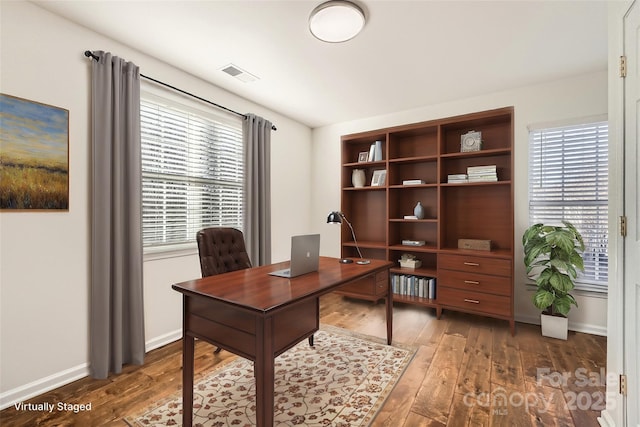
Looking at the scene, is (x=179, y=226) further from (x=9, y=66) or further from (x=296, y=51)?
(x=296, y=51)

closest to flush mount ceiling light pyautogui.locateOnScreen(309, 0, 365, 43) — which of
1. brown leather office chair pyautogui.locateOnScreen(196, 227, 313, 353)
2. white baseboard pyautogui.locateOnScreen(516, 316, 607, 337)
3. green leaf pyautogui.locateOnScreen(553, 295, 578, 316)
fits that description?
brown leather office chair pyautogui.locateOnScreen(196, 227, 313, 353)

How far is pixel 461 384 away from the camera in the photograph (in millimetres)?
2018

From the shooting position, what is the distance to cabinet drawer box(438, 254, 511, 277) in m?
2.91

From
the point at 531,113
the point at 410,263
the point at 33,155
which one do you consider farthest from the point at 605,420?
the point at 33,155

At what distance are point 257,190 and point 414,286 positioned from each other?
7.27ft

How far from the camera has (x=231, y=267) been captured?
2.41 metres

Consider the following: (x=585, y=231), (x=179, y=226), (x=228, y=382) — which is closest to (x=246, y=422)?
(x=228, y=382)

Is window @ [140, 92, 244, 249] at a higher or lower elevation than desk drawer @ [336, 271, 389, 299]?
higher

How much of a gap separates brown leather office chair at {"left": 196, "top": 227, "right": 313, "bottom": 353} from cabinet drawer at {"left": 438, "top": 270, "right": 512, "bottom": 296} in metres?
1.65

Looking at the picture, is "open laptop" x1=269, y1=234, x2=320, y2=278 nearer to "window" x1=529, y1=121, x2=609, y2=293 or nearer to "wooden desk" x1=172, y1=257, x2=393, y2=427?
"wooden desk" x1=172, y1=257, x2=393, y2=427

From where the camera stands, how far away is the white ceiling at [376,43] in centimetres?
196

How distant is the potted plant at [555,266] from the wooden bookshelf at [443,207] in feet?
0.67

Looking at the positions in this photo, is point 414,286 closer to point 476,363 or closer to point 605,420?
point 476,363

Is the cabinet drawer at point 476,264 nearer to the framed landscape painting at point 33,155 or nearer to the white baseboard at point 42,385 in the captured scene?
the white baseboard at point 42,385
